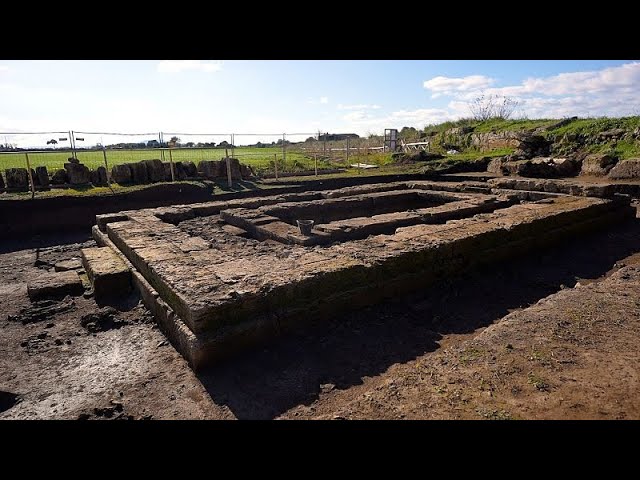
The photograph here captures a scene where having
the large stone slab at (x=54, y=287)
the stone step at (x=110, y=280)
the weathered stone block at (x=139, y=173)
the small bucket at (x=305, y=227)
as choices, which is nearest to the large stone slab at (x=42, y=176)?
the weathered stone block at (x=139, y=173)

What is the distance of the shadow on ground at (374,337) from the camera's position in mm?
3732

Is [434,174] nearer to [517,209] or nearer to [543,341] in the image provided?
[517,209]

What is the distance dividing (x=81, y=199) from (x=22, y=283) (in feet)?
18.7

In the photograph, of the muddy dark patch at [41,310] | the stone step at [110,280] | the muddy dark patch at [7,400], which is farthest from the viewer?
the stone step at [110,280]

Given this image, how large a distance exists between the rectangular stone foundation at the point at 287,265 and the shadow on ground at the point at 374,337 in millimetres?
193

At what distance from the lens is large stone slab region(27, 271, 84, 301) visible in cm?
592

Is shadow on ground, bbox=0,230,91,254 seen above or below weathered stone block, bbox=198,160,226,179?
below

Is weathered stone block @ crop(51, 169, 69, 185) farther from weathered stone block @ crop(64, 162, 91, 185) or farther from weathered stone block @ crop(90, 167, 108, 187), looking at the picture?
weathered stone block @ crop(90, 167, 108, 187)

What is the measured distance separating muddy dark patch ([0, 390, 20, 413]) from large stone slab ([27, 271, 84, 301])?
8.09 ft

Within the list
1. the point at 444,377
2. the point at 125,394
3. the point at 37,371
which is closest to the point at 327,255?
the point at 444,377

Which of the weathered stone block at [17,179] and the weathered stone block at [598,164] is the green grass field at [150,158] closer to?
the weathered stone block at [17,179]

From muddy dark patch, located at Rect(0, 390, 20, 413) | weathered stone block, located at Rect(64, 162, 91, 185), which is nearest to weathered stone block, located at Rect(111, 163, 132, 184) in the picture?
weathered stone block, located at Rect(64, 162, 91, 185)

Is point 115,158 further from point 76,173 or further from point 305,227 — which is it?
point 305,227

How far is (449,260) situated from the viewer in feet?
19.9
